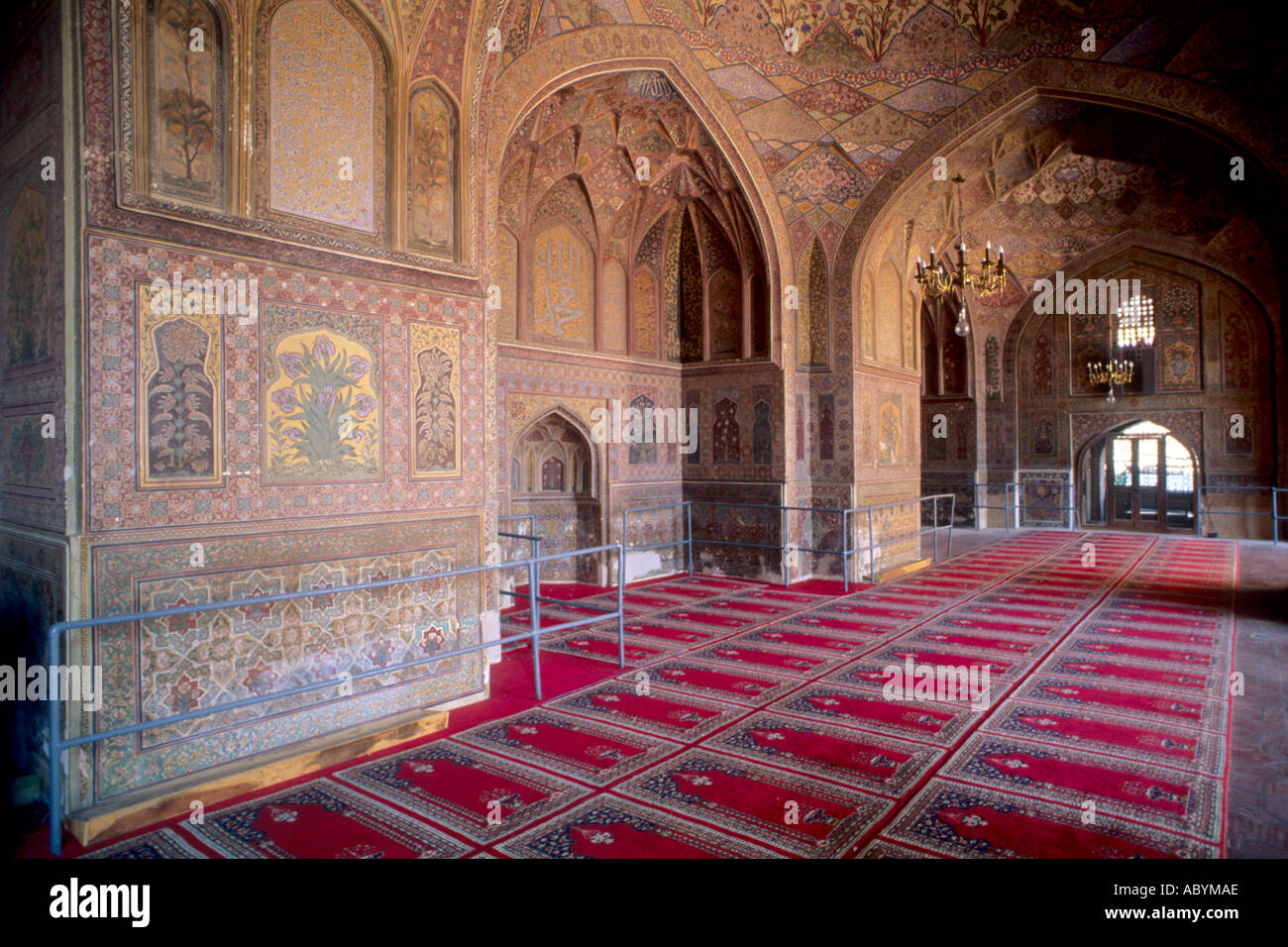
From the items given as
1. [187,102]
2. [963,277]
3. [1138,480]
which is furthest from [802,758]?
[1138,480]

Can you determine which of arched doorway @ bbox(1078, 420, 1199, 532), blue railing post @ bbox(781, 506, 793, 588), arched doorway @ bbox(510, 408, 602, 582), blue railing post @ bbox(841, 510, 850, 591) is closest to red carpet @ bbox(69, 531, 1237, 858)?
blue railing post @ bbox(841, 510, 850, 591)

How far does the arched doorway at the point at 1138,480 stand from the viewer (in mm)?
16641

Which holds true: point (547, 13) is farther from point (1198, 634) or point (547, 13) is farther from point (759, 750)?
point (1198, 634)

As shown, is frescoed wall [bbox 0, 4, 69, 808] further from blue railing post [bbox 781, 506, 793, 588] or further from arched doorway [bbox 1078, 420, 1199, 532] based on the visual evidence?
arched doorway [bbox 1078, 420, 1199, 532]

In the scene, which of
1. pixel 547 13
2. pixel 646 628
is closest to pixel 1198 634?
pixel 646 628

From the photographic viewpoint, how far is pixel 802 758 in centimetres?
438

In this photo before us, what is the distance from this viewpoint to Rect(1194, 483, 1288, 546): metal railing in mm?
14062

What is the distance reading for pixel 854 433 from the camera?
10.6 meters

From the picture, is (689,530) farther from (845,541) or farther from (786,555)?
(845,541)

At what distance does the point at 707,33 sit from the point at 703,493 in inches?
238

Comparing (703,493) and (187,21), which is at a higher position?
(187,21)

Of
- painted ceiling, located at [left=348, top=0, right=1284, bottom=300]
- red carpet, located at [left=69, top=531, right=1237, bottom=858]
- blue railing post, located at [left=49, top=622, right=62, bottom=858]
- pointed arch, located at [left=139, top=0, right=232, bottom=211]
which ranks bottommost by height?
red carpet, located at [left=69, top=531, right=1237, bottom=858]

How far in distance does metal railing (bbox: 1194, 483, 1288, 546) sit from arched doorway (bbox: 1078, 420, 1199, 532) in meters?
0.45

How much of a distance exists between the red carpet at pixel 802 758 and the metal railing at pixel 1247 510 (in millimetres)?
8385
